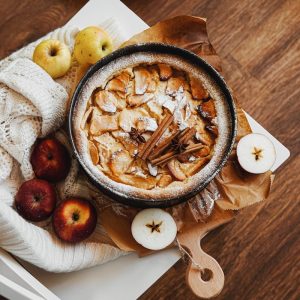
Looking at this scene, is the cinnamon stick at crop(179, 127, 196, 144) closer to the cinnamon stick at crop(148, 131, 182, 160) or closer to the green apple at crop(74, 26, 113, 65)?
the cinnamon stick at crop(148, 131, 182, 160)

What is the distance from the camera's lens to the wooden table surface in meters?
1.75

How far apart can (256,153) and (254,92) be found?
1.37 ft

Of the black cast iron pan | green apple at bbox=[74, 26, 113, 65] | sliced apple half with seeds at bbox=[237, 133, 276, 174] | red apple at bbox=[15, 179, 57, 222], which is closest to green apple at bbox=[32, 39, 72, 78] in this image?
green apple at bbox=[74, 26, 113, 65]

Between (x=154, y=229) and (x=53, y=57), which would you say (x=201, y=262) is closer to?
(x=154, y=229)

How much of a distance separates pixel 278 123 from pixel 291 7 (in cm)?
46

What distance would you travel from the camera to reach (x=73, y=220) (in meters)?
1.45

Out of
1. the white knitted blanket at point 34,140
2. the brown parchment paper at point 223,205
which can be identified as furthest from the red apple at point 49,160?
the brown parchment paper at point 223,205

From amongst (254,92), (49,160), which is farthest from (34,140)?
(254,92)

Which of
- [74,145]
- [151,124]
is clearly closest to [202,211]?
[151,124]

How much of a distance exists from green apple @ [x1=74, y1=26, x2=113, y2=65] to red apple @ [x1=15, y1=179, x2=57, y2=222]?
0.40 m

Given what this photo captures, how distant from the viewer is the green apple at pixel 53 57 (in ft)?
5.12

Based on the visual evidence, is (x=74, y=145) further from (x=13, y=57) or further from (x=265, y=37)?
(x=265, y=37)

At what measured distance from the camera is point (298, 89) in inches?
73.5

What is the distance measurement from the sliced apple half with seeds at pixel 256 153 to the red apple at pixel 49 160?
1.69 ft
